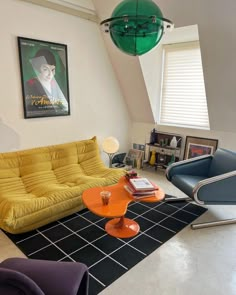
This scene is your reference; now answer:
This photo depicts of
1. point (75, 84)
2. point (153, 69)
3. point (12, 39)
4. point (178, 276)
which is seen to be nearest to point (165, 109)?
point (153, 69)

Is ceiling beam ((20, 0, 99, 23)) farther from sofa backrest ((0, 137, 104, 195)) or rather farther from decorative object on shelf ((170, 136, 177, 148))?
decorative object on shelf ((170, 136, 177, 148))

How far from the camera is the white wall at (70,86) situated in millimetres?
2895

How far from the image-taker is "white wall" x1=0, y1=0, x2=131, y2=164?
289 cm

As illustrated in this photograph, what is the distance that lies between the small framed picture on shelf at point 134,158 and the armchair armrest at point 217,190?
7.04ft

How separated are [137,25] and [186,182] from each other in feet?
6.40

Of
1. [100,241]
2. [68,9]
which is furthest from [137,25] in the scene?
[68,9]

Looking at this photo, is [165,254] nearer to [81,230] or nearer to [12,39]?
[81,230]

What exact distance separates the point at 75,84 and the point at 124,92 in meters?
1.10

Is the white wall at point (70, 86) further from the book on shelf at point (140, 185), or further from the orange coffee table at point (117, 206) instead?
the book on shelf at point (140, 185)

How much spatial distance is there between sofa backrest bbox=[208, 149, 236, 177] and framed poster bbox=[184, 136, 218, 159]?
700 mm

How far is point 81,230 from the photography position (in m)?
2.54

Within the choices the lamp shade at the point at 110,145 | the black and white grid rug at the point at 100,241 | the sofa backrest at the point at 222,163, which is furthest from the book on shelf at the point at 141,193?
the lamp shade at the point at 110,145

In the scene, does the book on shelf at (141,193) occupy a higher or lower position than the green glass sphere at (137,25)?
lower

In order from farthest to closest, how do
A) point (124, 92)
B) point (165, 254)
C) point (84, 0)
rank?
point (124, 92) < point (84, 0) < point (165, 254)
